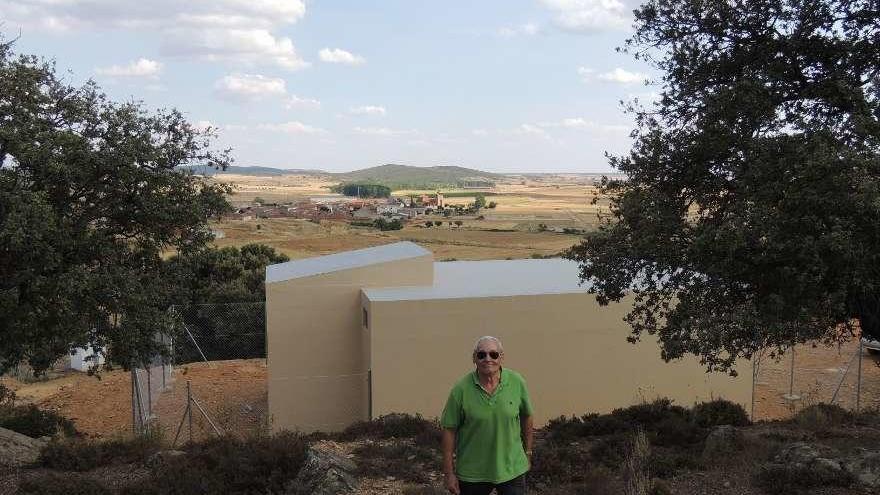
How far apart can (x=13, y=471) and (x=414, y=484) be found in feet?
17.9

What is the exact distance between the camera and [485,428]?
15.5ft

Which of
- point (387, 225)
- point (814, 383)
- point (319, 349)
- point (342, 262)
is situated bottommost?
point (387, 225)

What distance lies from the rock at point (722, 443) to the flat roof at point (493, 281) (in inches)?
222

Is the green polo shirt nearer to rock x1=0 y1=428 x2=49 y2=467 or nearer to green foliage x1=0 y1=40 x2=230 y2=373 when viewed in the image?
green foliage x1=0 y1=40 x2=230 y2=373

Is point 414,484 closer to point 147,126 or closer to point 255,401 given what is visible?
point 147,126

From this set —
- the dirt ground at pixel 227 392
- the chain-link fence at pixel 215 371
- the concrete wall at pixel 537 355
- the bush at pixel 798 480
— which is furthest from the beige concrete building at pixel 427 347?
the bush at pixel 798 480

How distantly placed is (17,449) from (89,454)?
1.60 metres

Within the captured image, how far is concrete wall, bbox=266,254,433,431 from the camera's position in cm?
1538

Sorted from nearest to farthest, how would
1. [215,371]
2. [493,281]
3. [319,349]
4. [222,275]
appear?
1. [319,349]
2. [493,281]
3. [215,371]
4. [222,275]

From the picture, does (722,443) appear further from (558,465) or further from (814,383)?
(814,383)

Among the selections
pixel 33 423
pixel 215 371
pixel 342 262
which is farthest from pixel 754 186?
pixel 215 371

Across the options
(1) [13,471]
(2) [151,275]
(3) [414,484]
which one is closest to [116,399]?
(1) [13,471]

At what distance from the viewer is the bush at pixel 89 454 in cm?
940

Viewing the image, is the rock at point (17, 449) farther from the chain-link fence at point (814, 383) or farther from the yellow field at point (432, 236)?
the yellow field at point (432, 236)
